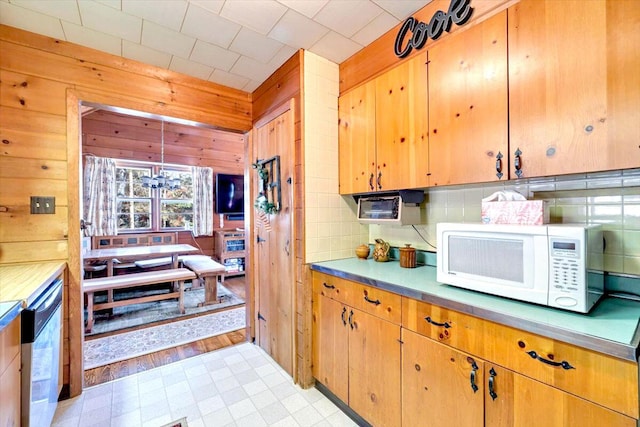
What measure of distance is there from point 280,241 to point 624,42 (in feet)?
Answer: 6.87

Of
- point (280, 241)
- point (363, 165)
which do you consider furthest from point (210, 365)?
point (363, 165)

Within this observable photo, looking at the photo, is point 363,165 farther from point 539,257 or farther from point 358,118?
point 539,257

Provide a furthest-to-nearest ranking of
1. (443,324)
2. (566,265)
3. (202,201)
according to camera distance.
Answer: (202,201), (443,324), (566,265)

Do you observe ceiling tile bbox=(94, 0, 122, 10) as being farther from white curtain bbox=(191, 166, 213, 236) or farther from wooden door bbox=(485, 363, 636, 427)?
white curtain bbox=(191, 166, 213, 236)

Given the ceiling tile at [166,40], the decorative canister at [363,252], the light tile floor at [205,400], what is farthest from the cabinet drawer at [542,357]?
the ceiling tile at [166,40]

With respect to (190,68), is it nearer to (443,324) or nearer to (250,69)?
(250,69)

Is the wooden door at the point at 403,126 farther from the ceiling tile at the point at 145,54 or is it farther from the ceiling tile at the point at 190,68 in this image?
the ceiling tile at the point at 145,54

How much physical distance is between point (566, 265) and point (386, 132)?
119 cm

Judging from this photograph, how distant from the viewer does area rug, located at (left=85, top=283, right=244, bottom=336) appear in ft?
10.4

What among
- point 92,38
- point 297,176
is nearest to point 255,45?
point 297,176

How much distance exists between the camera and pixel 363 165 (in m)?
2.00

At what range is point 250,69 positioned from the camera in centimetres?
228

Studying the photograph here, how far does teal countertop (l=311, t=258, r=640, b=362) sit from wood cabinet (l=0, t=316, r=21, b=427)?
1.52 metres

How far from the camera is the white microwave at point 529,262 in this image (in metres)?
0.97
